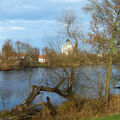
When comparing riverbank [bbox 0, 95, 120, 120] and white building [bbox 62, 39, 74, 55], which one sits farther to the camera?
white building [bbox 62, 39, 74, 55]

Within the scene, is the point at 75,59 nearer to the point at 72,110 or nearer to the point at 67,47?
the point at 67,47

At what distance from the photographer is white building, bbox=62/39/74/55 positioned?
1461 centimetres

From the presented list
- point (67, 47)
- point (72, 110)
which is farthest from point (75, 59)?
point (72, 110)

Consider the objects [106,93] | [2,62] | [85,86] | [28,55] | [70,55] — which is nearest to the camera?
[106,93]

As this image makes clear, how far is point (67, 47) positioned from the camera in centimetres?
1573

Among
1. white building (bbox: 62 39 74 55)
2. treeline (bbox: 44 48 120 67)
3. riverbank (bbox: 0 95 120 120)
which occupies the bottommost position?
riverbank (bbox: 0 95 120 120)

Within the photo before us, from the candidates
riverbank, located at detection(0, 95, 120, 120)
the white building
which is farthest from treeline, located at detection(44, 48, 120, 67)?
riverbank, located at detection(0, 95, 120, 120)

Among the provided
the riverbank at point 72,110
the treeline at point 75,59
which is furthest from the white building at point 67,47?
the riverbank at point 72,110

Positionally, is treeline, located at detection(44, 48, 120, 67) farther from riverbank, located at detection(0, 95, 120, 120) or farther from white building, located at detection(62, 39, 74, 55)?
riverbank, located at detection(0, 95, 120, 120)

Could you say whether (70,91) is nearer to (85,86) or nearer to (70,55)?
(85,86)

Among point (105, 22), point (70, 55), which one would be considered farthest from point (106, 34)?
point (70, 55)

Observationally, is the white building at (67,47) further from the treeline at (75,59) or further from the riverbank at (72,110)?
the riverbank at (72,110)

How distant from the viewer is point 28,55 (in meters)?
36.9

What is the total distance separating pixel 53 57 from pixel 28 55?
23.1 meters
